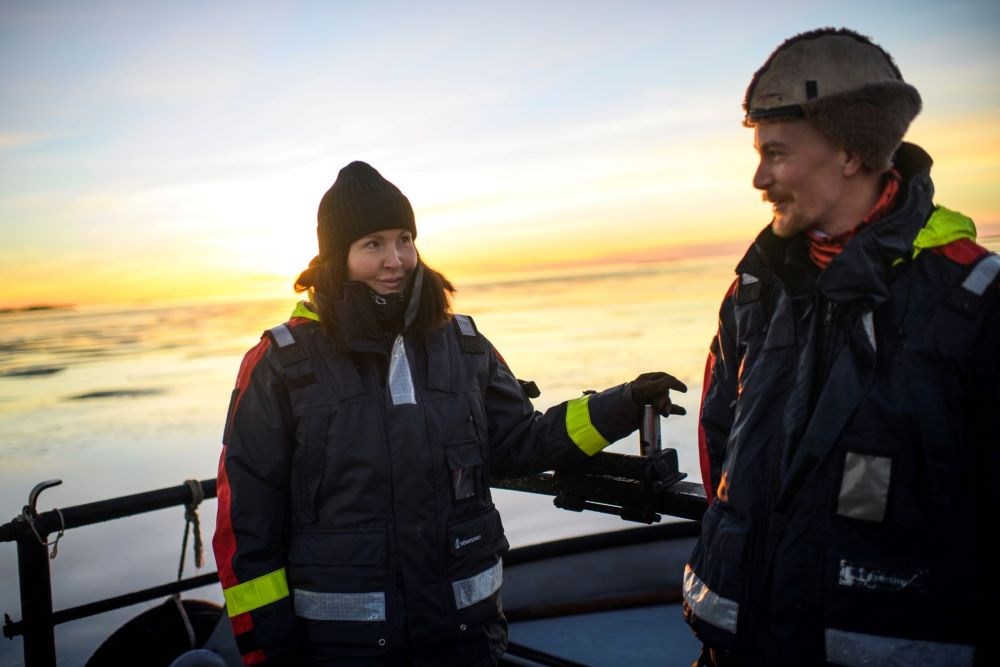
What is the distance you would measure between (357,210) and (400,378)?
1.84 feet

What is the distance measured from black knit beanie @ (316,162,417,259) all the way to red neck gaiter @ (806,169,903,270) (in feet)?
4.11

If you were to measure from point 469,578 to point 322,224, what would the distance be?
1225 mm

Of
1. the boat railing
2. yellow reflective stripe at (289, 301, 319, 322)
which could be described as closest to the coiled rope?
the boat railing

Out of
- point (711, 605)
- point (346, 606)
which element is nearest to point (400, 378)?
point (346, 606)

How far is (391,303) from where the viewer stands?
7.11ft

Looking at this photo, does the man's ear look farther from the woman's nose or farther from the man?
the woman's nose

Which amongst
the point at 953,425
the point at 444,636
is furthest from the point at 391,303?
the point at 953,425

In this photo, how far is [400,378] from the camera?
207 centimetres

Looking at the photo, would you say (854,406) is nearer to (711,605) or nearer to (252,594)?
(711,605)

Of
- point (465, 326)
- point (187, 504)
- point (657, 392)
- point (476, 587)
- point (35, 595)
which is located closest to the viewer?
point (476, 587)

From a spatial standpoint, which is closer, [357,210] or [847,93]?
[847,93]

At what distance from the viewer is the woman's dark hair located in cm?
211

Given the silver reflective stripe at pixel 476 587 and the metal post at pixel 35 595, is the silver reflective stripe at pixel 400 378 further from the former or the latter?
the metal post at pixel 35 595

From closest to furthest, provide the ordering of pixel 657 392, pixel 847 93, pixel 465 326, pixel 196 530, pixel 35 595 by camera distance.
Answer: pixel 847 93 → pixel 657 392 → pixel 465 326 → pixel 35 595 → pixel 196 530
